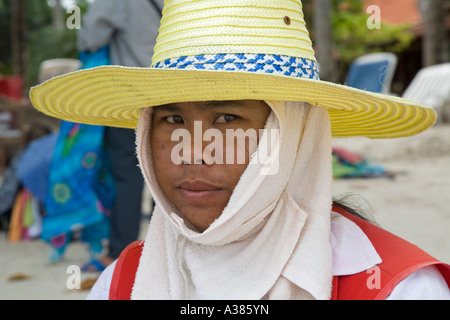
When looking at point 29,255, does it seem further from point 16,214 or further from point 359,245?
point 359,245

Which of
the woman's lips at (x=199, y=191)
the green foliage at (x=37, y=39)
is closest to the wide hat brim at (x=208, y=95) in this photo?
the woman's lips at (x=199, y=191)

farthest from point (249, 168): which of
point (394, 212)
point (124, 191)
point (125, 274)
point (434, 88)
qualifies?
point (434, 88)

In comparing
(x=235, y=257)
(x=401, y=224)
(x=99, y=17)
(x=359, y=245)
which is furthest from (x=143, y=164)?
(x=401, y=224)

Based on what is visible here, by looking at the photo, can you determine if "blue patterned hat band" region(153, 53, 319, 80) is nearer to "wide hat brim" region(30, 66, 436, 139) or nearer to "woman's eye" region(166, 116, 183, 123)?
"wide hat brim" region(30, 66, 436, 139)

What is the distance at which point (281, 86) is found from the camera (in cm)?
130

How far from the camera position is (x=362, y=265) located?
4.17 ft

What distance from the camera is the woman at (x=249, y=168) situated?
50.4 inches

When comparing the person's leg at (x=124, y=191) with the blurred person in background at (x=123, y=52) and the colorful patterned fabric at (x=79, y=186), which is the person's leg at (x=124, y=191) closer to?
the blurred person in background at (x=123, y=52)

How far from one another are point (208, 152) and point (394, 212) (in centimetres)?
460

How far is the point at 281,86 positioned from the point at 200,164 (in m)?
0.28

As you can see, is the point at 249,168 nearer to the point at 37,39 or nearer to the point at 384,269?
the point at 384,269

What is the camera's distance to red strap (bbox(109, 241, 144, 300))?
1.49 metres

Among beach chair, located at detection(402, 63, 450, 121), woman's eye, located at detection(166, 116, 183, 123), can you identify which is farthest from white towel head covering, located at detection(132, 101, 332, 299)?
beach chair, located at detection(402, 63, 450, 121)

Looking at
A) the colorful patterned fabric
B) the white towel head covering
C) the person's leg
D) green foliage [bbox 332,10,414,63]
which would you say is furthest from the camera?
green foliage [bbox 332,10,414,63]
